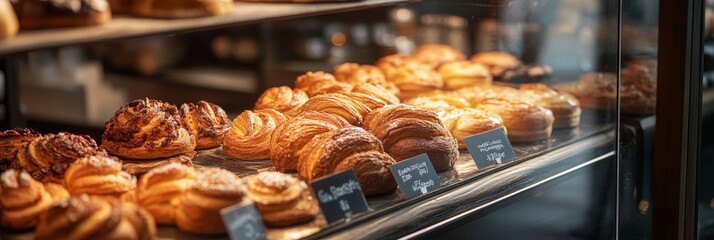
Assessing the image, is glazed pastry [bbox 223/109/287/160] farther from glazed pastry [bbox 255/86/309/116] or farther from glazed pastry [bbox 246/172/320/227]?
glazed pastry [bbox 246/172/320/227]

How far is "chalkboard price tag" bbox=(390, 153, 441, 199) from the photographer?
2344 mm

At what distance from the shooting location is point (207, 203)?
1978 millimetres

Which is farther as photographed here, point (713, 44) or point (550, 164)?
point (713, 44)

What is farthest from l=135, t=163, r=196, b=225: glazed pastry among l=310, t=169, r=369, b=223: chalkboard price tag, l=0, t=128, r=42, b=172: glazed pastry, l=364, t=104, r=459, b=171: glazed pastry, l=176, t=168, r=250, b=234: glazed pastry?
l=364, t=104, r=459, b=171: glazed pastry

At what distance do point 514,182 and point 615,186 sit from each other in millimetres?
562

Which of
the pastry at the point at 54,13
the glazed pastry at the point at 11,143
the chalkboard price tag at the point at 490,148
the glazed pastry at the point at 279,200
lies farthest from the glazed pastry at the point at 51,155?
the chalkboard price tag at the point at 490,148

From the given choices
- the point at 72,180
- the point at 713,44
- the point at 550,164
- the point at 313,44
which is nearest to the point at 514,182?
the point at 550,164

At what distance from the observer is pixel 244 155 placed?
2602 millimetres

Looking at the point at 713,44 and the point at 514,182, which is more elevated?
the point at 713,44

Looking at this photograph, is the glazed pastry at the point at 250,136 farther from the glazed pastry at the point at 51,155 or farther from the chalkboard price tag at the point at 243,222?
the chalkboard price tag at the point at 243,222

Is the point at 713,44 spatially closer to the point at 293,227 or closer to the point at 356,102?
the point at 356,102

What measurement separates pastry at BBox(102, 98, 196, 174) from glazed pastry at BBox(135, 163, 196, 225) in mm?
371

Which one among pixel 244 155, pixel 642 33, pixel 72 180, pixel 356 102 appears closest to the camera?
pixel 72 180

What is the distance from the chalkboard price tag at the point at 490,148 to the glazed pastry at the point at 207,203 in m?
0.86
